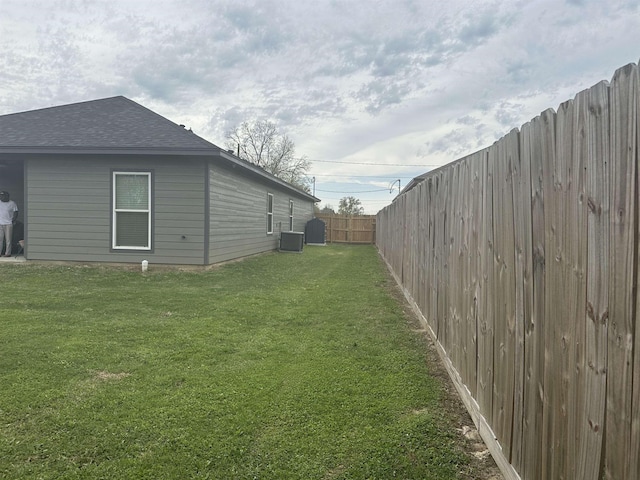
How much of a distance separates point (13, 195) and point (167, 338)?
9734 mm

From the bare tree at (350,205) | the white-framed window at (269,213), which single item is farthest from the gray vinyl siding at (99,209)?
the bare tree at (350,205)

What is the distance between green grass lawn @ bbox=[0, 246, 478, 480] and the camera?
83.0 inches

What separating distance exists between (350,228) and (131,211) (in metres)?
15.4

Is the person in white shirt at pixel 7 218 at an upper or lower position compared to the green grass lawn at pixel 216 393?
upper

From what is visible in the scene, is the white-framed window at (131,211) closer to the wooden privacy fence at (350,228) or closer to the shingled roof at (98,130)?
the shingled roof at (98,130)

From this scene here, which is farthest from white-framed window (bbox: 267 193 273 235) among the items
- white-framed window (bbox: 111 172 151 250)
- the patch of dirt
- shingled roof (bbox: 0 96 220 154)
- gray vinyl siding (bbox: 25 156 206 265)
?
the patch of dirt

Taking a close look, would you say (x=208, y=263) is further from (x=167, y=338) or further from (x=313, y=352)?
(x=313, y=352)

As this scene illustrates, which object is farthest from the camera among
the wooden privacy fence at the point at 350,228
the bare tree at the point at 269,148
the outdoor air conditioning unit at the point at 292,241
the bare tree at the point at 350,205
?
the bare tree at the point at 350,205

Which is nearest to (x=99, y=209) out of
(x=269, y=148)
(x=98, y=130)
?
(x=98, y=130)

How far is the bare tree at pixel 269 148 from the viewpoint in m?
41.3

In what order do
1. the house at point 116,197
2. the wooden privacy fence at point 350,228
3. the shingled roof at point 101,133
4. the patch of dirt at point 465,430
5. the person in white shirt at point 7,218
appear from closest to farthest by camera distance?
1. the patch of dirt at point 465,430
2. the shingled roof at point 101,133
3. the house at point 116,197
4. the person in white shirt at point 7,218
5. the wooden privacy fence at point 350,228

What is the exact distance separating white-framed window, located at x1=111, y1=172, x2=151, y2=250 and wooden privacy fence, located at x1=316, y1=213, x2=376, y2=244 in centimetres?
1471

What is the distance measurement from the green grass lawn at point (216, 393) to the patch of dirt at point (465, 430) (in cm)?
4

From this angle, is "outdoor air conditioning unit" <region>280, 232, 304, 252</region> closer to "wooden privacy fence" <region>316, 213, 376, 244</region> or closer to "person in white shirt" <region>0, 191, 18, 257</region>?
"wooden privacy fence" <region>316, 213, 376, 244</region>
